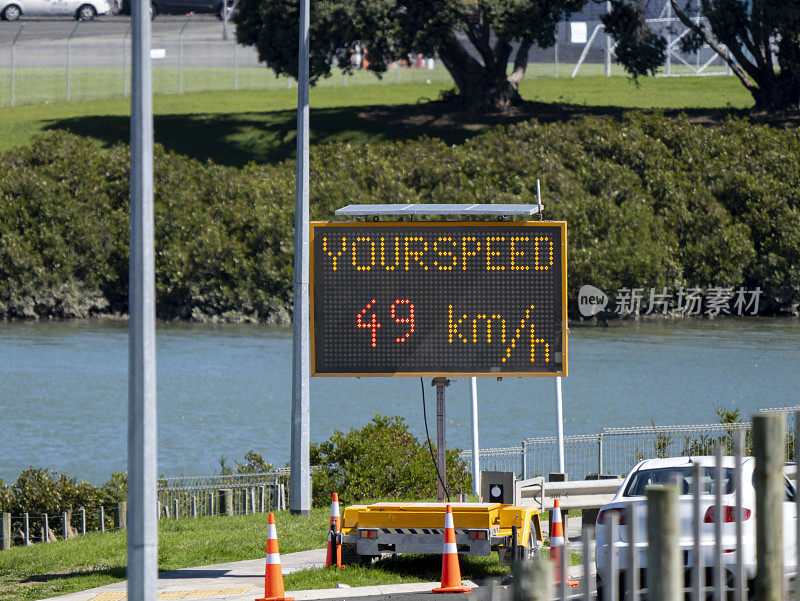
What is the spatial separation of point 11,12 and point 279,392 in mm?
52400

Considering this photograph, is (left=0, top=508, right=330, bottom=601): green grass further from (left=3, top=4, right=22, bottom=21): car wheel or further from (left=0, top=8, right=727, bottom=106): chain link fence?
(left=3, top=4, right=22, bottom=21): car wheel

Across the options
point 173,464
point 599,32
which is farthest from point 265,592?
point 599,32

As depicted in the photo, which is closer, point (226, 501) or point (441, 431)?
point (441, 431)

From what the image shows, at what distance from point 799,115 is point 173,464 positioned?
4869cm

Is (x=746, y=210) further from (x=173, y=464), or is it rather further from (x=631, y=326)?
(x=173, y=464)

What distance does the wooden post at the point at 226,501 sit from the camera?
74.9ft

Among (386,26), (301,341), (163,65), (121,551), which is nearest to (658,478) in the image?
(121,551)

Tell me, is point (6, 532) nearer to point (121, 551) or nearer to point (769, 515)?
point (121, 551)

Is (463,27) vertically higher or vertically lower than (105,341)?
higher

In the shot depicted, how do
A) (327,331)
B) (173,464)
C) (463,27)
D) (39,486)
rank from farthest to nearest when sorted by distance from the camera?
(463,27) → (173,464) → (39,486) → (327,331)

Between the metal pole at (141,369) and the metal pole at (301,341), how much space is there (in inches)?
414

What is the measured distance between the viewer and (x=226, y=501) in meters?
22.9

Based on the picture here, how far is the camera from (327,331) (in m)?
16.4

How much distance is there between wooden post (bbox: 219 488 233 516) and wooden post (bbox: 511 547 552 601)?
18436mm
